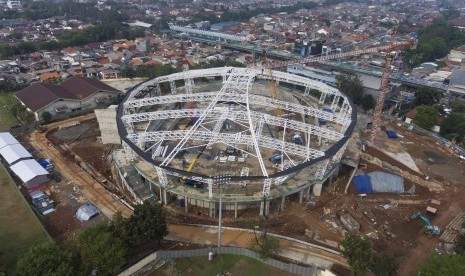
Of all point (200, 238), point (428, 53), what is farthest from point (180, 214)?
point (428, 53)

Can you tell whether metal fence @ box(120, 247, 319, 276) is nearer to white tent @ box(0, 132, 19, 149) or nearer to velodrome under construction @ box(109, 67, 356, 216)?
velodrome under construction @ box(109, 67, 356, 216)

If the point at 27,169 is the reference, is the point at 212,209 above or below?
below

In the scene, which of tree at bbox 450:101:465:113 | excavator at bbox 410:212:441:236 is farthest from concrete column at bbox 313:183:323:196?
tree at bbox 450:101:465:113

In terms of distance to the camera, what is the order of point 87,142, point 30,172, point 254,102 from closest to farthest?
point 30,172 < point 254,102 < point 87,142

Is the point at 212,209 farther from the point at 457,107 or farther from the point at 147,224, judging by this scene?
the point at 457,107

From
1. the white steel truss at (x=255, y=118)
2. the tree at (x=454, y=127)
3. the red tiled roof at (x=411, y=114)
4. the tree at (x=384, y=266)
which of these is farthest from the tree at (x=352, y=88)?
the tree at (x=384, y=266)

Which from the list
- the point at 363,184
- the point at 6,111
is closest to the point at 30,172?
the point at 6,111
